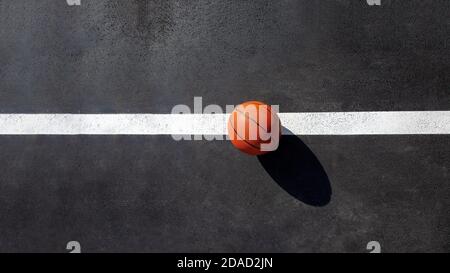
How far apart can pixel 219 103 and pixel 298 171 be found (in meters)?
1.83

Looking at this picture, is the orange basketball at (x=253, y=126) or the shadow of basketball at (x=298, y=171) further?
the shadow of basketball at (x=298, y=171)

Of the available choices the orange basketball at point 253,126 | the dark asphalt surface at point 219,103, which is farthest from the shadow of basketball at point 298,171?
the orange basketball at point 253,126

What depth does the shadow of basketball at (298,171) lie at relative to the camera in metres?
6.05

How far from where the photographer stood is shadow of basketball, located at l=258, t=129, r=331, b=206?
238 inches

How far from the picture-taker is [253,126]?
16.9 feet

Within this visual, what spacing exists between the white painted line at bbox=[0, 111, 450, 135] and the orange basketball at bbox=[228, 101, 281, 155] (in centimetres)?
89

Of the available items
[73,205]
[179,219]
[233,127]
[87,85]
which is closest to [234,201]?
[179,219]

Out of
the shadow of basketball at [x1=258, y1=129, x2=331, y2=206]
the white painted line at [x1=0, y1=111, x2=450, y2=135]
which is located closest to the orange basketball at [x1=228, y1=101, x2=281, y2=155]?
the shadow of basketball at [x1=258, y1=129, x2=331, y2=206]

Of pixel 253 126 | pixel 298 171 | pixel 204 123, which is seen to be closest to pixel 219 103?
pixel 204 123

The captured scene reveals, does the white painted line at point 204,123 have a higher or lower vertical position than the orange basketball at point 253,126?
higher

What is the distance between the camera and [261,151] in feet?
18.2

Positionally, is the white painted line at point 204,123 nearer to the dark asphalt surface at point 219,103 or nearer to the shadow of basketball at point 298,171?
the dark asphalt surface at point 219,103

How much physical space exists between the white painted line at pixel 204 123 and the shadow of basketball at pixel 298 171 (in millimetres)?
298
